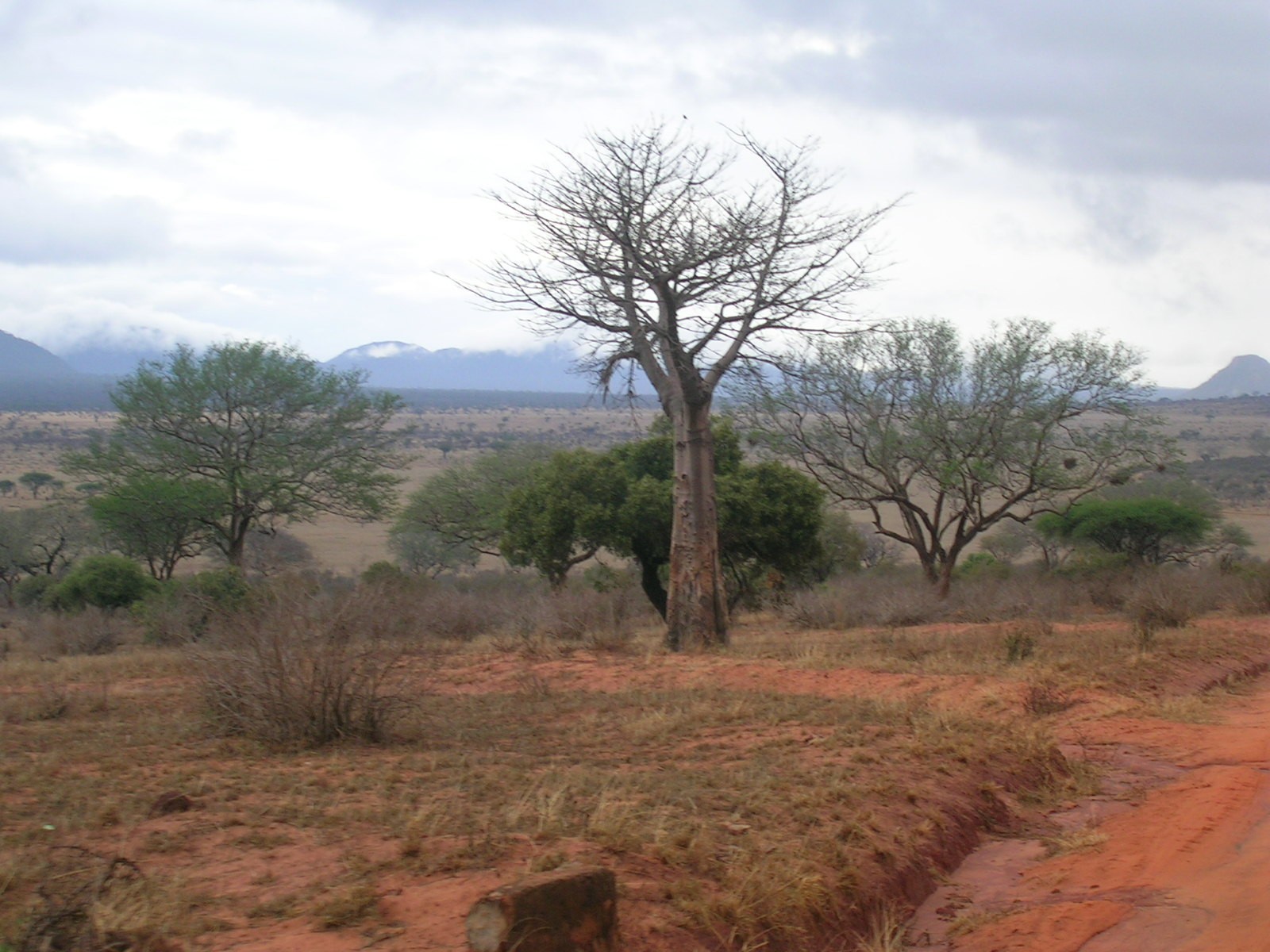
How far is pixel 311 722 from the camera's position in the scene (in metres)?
7.79

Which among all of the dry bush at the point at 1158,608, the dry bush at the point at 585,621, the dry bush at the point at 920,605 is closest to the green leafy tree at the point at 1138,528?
the dry bush at the point at 920,605

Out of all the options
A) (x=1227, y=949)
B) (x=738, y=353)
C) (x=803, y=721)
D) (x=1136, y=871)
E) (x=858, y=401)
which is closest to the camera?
(x=1227, y=949)

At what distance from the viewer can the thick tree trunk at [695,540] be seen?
14.6 m

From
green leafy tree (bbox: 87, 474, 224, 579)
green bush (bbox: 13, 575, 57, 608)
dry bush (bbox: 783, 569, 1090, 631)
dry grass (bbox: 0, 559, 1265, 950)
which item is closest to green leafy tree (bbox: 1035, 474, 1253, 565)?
dry bush (bbox: 783, 569, 1090, 631)

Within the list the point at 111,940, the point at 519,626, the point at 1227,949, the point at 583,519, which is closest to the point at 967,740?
the point at 1227,949

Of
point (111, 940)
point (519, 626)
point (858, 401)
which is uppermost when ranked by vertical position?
point (858, 401)

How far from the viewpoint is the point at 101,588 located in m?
22.9

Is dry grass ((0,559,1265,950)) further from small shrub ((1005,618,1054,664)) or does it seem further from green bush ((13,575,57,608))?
green bush ((13,575,57,608))

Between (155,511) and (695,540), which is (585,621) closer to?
(695,540)

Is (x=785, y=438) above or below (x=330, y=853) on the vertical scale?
above

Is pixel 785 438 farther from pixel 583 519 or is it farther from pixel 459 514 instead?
pixel 459 514

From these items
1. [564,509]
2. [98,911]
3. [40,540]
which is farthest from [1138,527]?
[40,540]

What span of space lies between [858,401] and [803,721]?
1757cm

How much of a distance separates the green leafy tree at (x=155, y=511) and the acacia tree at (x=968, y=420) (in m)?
13.5
